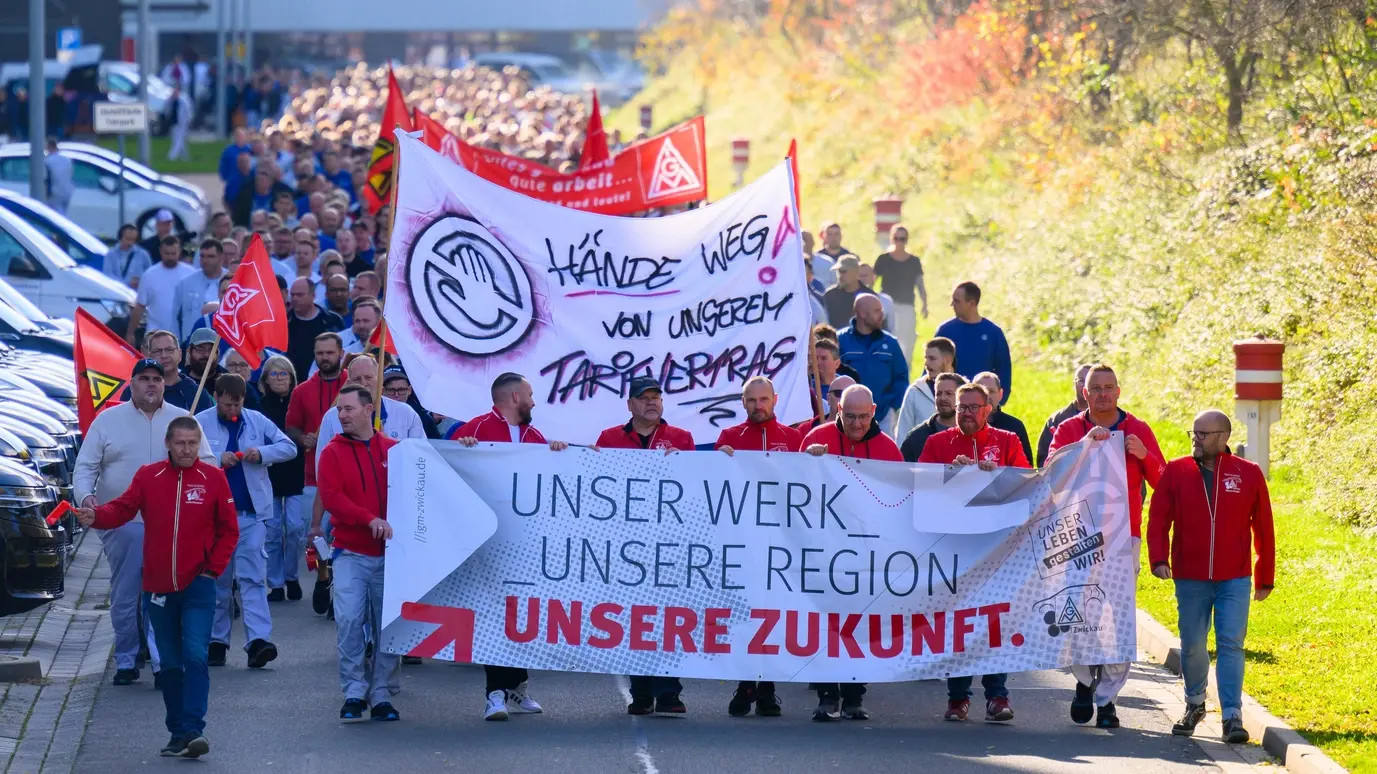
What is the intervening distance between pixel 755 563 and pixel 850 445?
0.85 metres

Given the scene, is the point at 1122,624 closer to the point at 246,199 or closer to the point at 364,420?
the point at 364,420

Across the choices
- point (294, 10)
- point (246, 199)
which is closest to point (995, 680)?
point (246, 199)

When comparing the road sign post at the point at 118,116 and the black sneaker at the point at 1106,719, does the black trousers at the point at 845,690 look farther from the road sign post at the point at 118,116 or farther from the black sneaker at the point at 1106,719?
the road sign post at the point at 118,116

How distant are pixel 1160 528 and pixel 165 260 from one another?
1191cm

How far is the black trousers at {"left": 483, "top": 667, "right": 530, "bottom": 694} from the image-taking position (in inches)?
424

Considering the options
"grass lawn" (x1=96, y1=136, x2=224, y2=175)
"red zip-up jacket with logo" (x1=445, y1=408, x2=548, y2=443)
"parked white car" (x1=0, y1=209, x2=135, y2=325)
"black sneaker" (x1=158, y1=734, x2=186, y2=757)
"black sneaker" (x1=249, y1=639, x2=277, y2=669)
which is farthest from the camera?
"grass lawn" (x1=96, y1=136, x2=224, y2=175)

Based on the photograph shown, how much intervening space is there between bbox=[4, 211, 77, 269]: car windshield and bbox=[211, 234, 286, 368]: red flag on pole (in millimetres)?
9047

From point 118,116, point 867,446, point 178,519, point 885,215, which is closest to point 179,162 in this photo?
point 118,116

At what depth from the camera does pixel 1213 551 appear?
10266 millimetres

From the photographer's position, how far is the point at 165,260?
19.6 metres

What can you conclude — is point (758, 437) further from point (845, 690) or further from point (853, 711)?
point (853, 711)

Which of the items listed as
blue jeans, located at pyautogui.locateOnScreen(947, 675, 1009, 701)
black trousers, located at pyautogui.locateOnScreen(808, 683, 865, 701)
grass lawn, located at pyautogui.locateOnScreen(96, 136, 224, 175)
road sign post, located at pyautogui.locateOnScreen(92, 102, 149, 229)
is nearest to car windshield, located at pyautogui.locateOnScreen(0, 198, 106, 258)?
road sign post, located at pyautogui.locateOnScreen(92, 102, 149, 229)

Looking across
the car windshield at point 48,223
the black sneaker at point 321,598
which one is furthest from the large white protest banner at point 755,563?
the car windshield at point 48,223

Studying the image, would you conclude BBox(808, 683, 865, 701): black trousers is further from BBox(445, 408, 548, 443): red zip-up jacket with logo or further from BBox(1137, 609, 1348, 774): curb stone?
BBox(445, 408, 548, 443): red zip-up jacket with logo
